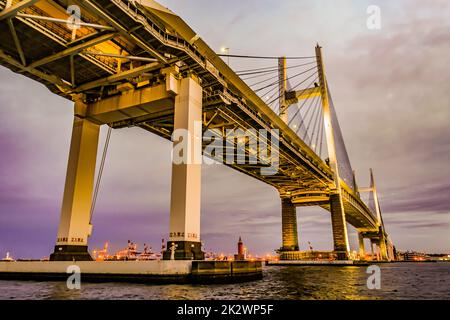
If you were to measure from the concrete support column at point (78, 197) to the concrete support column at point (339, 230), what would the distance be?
44.4 m

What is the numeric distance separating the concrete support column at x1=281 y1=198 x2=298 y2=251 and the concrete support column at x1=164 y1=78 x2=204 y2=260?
171 ft

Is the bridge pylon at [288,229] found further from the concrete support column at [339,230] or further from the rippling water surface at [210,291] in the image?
the rippling water surface at [210,291]

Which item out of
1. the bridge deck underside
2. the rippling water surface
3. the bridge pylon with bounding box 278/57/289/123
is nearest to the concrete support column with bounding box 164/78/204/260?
the bridge deck underside

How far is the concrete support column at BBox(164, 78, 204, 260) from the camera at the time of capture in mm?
17022

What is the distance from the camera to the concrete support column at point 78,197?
65.8 feet

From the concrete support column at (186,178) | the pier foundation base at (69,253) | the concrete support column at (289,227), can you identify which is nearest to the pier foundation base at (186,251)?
the concrete support column at (186,178)

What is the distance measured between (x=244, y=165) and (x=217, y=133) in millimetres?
14732

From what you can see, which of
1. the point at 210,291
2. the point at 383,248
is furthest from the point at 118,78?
the point at 383,248

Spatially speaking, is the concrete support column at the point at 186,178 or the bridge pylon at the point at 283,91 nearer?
the concrete support column at the point at 186,178

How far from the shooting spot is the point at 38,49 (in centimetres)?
1870

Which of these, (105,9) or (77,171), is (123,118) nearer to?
(77,171)

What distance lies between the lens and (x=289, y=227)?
6756 centimetres

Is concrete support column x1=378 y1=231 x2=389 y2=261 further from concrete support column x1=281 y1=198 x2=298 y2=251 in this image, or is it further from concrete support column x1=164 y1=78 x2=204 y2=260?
concrete support column x1=164 y1=78 x2=204 y2=260

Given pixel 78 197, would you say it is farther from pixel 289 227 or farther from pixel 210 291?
pixel 289 227
